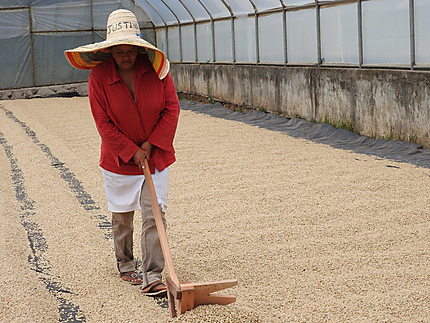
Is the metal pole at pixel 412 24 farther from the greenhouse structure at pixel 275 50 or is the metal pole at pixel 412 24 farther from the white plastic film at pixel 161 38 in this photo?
the white plastic film at pixel 161 38

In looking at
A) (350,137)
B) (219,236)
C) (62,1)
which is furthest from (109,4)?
(219,236)

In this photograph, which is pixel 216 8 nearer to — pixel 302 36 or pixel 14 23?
pixel 302 36

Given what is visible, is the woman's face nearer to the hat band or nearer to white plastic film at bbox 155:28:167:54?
the hat band

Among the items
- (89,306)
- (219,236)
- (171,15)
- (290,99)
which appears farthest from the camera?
(171,15)

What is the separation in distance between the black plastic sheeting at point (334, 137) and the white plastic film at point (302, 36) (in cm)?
93

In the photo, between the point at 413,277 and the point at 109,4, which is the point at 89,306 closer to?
the point at 413,277

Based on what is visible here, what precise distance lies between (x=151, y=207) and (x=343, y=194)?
2.64 meters

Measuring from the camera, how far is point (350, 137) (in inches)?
392

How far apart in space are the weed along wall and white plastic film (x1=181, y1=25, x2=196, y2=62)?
98.4 inches

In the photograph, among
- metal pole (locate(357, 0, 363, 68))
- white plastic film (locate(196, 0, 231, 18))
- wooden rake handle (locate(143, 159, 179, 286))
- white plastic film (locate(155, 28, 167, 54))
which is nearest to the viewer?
wooden rake handle (locate(143, 159, 179, 286))

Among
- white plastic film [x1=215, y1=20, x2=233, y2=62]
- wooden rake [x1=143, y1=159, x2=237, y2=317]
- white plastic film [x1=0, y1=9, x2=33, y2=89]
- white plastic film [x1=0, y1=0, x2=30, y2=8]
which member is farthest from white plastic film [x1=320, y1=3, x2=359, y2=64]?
white plastic film [x1=0, y1=0, x2=30, y2=8]

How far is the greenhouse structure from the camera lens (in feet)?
29.8

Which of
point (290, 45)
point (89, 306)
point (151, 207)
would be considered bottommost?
point (89, 306)

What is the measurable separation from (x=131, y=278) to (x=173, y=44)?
15530mm
